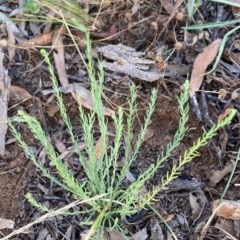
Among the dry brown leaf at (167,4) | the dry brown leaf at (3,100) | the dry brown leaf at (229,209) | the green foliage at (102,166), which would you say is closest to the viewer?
the green foliage at (102,166)

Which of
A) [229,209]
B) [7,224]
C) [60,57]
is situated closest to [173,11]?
[60,57]

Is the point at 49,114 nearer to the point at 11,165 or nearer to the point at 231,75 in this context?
the point at 11,165

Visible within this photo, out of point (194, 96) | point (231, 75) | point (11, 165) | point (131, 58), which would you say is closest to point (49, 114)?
point (11, 165)

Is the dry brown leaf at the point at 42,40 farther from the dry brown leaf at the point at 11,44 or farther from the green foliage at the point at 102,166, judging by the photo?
the green foliage at the point at 102,166

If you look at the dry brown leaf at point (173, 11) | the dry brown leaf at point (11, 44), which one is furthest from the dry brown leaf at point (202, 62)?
the dry brown leaf at point (11, 44)

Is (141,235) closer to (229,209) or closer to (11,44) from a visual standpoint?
(229,209)

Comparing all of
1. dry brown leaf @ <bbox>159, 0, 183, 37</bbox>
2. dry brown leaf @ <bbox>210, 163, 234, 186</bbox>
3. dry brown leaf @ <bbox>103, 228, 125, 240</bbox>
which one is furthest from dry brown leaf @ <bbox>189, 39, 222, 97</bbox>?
dry brown leaf @ <bbox>103, 228, 125, 240</bbox>

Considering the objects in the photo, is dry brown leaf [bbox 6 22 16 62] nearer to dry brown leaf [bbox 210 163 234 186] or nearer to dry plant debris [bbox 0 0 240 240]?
dry plant debris [bbox 0 0 240 240]
